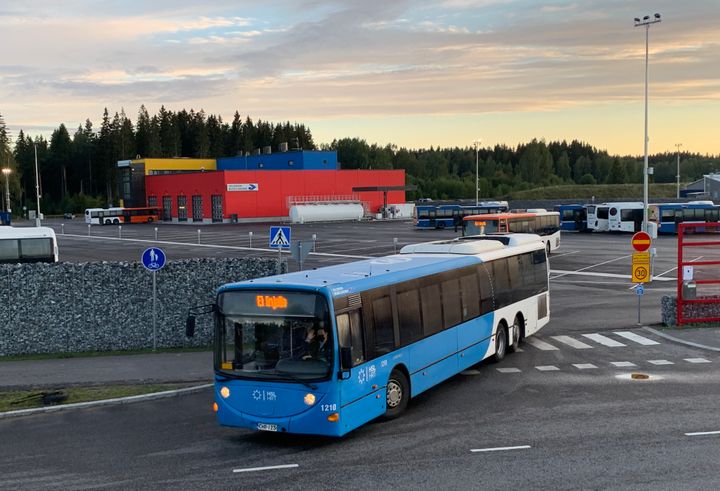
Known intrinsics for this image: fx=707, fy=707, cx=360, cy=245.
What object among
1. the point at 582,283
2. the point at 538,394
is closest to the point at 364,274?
the point at 538,394

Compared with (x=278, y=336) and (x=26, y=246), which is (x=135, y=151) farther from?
(x=278, y=336)

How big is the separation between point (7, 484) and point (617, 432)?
30.1ft

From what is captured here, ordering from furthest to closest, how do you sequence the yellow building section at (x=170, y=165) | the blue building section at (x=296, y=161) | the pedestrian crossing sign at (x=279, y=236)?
the yellow building section at (x=170, y=165)
the blue building section at (x=296, y=161)
the pedestrian crossing sign at (x=279, y=236)

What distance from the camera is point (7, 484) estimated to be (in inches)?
387

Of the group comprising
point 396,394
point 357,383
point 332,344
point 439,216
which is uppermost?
point 439,216

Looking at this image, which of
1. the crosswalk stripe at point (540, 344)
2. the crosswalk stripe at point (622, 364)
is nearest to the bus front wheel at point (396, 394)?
the crosswalk stripe at point (622, 364)

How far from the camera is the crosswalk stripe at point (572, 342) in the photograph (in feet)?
62.0

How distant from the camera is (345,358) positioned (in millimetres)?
10781

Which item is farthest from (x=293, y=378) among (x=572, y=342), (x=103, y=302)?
(x=572, y=342)

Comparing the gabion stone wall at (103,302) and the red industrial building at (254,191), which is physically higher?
the red industrial building at (254,191)

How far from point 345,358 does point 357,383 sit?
735mm

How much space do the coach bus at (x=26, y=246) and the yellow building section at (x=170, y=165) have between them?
80.1 meters

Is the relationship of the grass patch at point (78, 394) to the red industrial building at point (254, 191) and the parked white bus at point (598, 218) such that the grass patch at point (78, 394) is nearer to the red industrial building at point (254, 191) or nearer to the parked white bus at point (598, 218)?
the parked white bus at point (598, 218)

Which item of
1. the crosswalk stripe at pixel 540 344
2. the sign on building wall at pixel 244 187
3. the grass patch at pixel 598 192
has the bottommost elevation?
the crosswalk stripe at pixel 540 344
